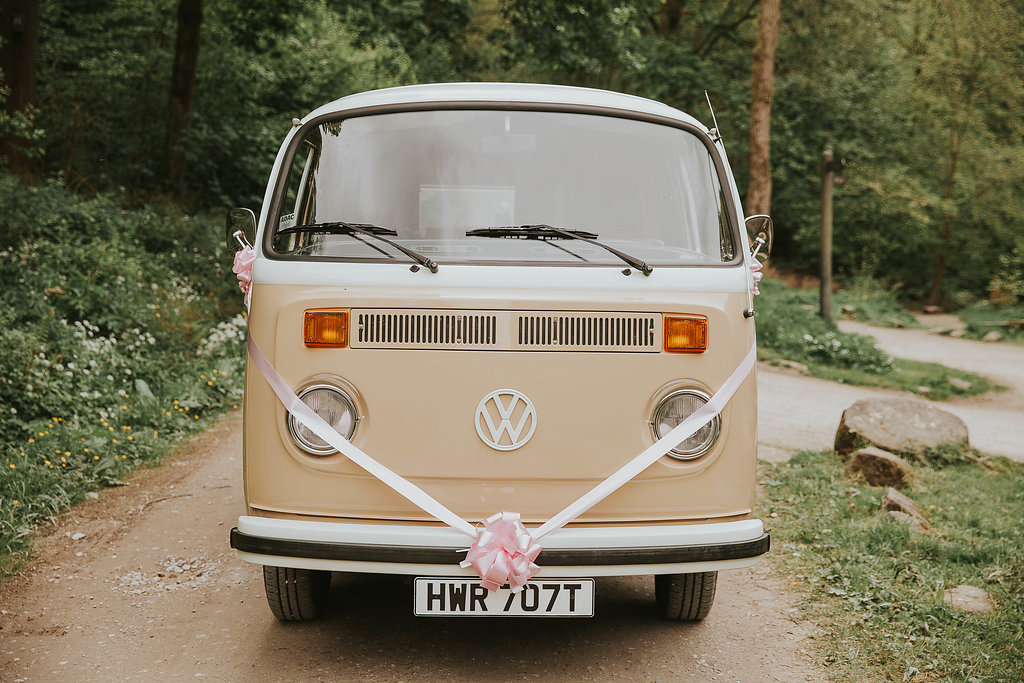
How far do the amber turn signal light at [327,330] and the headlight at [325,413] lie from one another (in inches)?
5.8

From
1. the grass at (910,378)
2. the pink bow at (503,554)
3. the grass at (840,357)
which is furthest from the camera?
the grass at (840,357)

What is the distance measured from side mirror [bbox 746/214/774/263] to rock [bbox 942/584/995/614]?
1.73 metres

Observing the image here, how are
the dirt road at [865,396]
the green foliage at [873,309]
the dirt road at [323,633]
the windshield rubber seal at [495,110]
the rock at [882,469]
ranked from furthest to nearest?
the green foliage at [873,309]
the dirt road at [865,396]
the rock at [882,469]
the windshield rubber seal at [495,110]
the dirt road at [323,633]

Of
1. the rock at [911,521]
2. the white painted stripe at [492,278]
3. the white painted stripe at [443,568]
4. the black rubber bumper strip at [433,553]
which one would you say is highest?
the white painted stripe at [492,278]

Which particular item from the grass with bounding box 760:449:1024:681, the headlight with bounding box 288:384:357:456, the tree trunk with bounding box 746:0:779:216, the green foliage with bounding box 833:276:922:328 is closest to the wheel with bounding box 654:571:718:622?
the grass with bounding box 760:449:1024:681

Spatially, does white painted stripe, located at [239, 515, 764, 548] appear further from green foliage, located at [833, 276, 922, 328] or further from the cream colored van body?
green foliage, located at [833, 276, 922, 328]

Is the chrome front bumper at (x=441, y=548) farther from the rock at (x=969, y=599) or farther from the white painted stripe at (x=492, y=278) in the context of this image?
the rock at (x=969, y=599)

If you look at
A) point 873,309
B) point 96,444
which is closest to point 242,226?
point 96,444

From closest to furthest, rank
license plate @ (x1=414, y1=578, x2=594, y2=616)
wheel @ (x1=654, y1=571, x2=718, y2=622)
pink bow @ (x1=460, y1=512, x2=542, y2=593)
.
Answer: pink bow @ (x1=460, y1=512, x2=542, y2=593) → license plate @ (x1=414, y1=578, x2=594, y2=616) → wheel @ (x1=654, y1=571, x2=718, y2=622)

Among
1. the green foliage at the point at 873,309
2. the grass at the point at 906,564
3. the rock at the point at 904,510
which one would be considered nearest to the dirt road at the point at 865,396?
the grass at the point at 906,564

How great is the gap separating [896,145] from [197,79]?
18099 millimetres

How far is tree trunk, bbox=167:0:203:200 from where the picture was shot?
1614 cm

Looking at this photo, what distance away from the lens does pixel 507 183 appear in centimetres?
379

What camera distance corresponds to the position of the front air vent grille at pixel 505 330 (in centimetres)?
333
